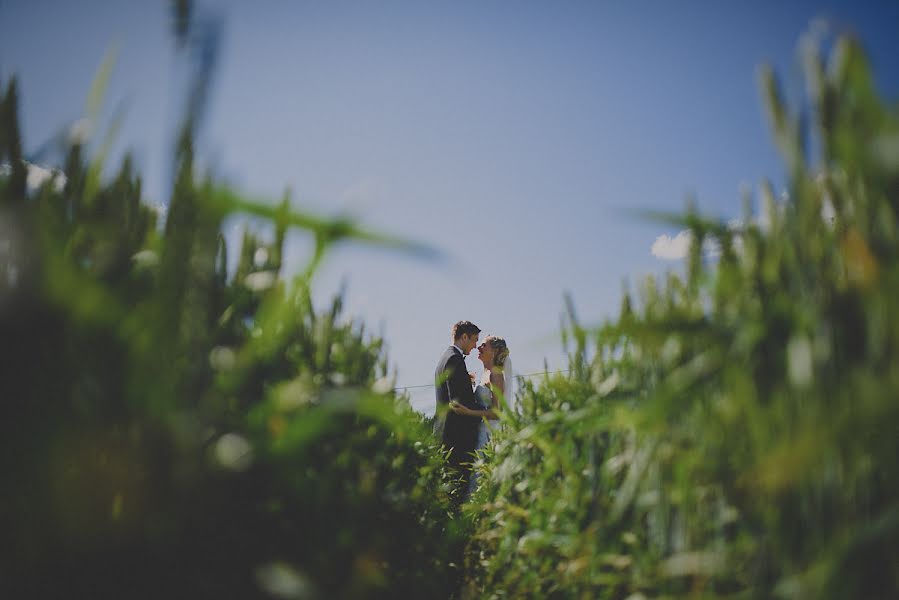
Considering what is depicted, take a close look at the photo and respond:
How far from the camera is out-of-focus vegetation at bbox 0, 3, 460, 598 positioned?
22.5 inches

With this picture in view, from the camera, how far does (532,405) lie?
2.14 metres

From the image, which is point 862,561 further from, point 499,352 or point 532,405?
point 499,352

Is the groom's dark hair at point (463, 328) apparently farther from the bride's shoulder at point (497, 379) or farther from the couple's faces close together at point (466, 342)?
the bride's shoulder at point (497, 379)

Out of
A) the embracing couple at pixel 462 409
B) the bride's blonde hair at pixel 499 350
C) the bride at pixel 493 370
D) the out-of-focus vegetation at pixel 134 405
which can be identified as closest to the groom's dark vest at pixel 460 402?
the embracing couple at pixel 462 409

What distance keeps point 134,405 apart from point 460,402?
123 inches

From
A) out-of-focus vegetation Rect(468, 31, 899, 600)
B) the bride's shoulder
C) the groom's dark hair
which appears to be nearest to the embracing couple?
the groom's dark hair

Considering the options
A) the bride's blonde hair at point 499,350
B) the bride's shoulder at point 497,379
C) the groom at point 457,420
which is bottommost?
the groom at point 457,420

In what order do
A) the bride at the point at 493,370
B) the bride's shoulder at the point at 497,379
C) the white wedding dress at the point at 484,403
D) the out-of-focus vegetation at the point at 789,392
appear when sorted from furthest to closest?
the bride's shoulder at the point at 497,379 → the bride at the point at 493,370 → the white wedding dress at the point at 484,403 → the out-of-focus vegetation at the point at 789,392

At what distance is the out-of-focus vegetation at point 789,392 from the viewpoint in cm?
56

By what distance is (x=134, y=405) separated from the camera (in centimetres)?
61

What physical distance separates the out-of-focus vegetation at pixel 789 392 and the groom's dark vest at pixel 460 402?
262 cm

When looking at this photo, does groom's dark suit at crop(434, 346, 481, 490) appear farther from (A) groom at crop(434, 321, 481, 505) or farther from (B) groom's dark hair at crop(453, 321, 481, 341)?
(B) groom's dark hair at crop(453, 321, 481, 341)

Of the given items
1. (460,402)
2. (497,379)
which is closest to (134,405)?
(460,402)

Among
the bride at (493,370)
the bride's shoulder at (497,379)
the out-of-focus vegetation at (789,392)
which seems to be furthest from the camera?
the bride's shoulder at (497,379)
